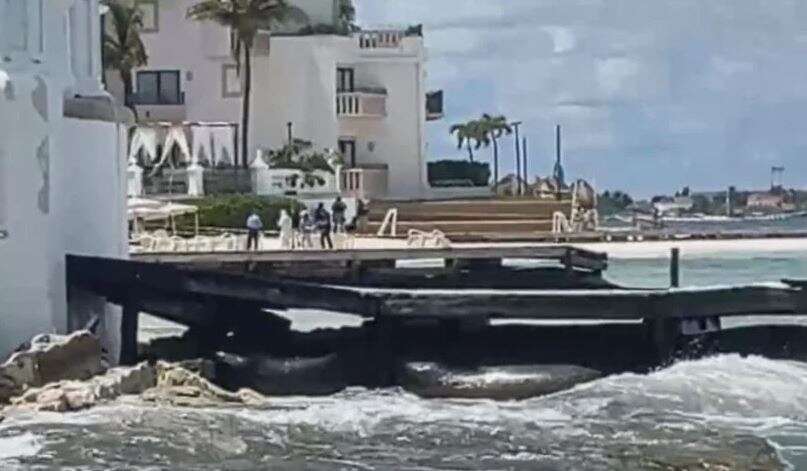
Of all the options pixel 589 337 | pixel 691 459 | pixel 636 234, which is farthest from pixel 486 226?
pixel 691 459

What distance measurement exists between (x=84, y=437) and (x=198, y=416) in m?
2.22

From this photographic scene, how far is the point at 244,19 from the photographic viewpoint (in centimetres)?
7281

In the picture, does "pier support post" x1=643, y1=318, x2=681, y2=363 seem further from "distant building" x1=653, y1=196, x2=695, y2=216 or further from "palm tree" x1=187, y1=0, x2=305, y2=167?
"distant building" x1=653, y1=196, x2=695, y2=216

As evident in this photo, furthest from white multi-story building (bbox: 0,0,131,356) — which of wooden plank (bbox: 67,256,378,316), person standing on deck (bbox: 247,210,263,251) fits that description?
person standing on deck (bbox: 247,210,263,251)

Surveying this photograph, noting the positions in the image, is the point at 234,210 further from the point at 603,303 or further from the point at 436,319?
the point at 603,303

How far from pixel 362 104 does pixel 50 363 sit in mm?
54165

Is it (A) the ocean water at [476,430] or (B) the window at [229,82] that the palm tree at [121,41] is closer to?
(B) the window at [229,82]

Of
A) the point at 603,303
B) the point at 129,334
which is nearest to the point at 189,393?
the point at 129,334

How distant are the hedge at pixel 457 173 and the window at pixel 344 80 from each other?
8237mm

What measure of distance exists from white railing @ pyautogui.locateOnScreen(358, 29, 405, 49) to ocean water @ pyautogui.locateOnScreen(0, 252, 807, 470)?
5374cm

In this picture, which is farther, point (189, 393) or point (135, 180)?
point (135, 180)

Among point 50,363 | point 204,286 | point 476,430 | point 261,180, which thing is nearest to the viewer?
point 476,430

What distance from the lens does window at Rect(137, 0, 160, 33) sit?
7556cm

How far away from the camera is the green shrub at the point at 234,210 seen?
202 feet
